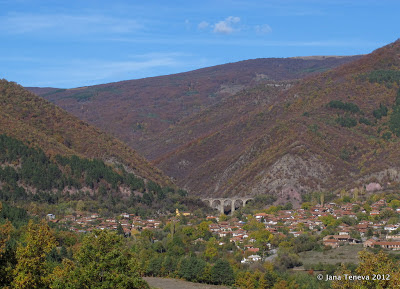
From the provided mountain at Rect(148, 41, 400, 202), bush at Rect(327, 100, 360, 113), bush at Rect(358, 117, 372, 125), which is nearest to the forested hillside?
mountain at Rect(148, 41, 400, 202)

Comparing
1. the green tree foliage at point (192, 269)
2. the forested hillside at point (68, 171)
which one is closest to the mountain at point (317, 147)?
the forested hillside at point (68, 171)

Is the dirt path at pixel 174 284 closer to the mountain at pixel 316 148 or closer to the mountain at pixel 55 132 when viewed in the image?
the mountain at pixel 55 132

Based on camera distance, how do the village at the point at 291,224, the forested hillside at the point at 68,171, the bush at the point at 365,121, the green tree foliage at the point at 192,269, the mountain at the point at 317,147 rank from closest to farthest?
the green tree foliage at the point at 192,269
the village at the point at 291,224
the forested hillside at the point at 68,171
the mountain at the point at 317,147
the bush at the point at 365,121

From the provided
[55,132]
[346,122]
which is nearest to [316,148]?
[346,122]

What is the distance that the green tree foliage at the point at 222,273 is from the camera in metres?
74.6

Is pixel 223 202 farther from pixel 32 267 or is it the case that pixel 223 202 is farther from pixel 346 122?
pixel 32 267

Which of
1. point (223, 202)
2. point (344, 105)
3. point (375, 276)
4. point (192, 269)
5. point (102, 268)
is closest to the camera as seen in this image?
point (102, 268)

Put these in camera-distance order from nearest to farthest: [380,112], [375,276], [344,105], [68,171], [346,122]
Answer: [375,276]
[68,171]
[346,122]
[380,112]
[344,105]

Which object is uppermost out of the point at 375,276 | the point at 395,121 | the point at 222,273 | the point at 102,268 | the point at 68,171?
the point at 395,121

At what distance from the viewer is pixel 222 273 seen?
7500 centimetres

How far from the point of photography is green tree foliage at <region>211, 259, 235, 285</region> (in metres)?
74.6

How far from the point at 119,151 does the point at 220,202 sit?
73.3 feet

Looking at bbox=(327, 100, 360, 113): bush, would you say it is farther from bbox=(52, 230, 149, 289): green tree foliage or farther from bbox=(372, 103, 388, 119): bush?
bbox=(52, 230, 149, 289): green tree foliage

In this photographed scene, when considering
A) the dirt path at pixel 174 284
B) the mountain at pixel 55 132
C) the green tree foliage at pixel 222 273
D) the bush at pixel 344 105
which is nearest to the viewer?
the dirt path at pixel 174 284
